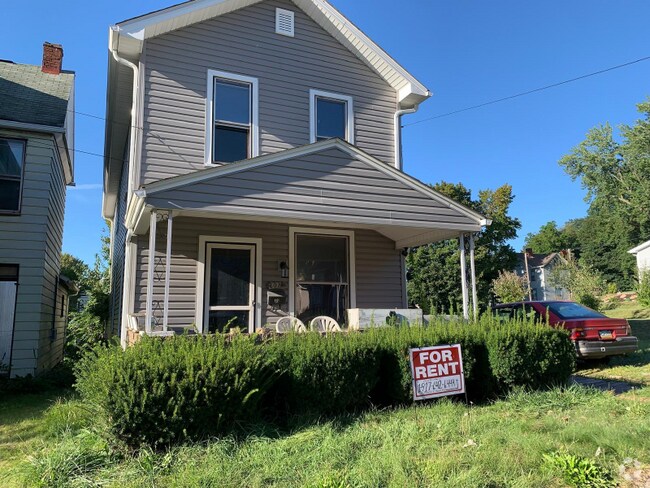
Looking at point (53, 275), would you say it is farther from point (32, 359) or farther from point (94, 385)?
point (94, 385)

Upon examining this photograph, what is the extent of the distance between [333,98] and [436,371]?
6.10 m

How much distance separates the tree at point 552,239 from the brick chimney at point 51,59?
248ft

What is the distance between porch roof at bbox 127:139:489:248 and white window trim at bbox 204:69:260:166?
182 centimetres

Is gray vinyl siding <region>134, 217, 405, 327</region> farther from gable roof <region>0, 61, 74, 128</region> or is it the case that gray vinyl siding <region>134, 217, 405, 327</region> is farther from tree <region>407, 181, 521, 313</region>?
tree <region>407, 181, 521, 313</region>

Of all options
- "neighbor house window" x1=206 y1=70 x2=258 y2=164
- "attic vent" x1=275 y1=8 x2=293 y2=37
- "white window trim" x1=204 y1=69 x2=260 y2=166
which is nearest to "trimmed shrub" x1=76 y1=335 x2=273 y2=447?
"white window trim" x1=204 y1=69 x2=260 y2=166

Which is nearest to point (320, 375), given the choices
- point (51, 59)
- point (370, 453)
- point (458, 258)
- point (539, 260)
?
point (370, 453)

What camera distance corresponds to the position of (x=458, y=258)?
25.3 meters

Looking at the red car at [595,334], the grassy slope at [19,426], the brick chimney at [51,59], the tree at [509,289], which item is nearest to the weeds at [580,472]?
the grassy slope at [19,426]

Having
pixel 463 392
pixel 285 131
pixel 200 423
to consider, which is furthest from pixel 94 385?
pixel 285 131

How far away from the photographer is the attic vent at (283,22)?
9062 mm

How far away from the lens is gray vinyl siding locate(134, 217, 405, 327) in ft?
25.0

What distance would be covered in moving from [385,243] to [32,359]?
7.42m

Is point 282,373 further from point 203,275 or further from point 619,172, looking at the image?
point 619,172

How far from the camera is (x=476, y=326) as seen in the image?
6.20m
